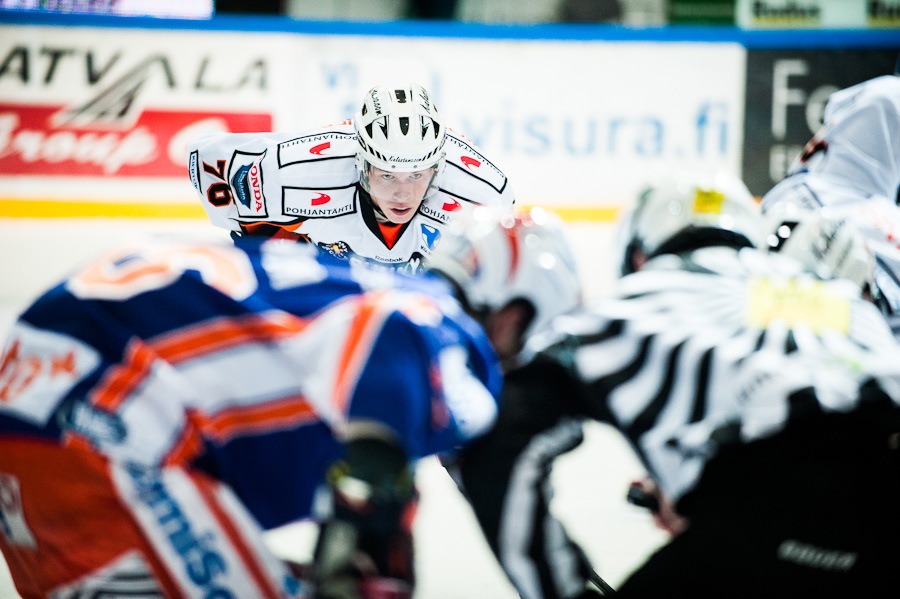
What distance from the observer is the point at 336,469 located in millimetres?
1508

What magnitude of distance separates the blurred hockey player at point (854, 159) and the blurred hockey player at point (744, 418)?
1729 millimetres

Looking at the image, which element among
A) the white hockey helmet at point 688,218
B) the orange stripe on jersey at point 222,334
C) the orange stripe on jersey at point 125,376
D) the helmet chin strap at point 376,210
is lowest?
the helmet chin strap at point 376,210

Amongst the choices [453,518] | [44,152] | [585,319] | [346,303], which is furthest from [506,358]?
[44,152]

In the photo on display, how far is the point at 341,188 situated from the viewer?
4.11 metres

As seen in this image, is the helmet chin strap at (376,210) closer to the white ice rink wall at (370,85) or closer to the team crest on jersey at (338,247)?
the team crest on jersey at (338,247)

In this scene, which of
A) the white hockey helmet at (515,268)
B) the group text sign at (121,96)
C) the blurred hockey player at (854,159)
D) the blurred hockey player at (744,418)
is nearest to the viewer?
the blurred hockey player at (744,418)

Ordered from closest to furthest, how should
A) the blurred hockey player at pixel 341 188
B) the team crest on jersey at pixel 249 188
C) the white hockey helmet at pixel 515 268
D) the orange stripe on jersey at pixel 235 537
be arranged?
the orange stripe on jersey at pixel 235 537, the white hockey helmet at pixel 515 268, the blurred hockey player at pixel 341 188, the team crest on jersey at pixel 249 188

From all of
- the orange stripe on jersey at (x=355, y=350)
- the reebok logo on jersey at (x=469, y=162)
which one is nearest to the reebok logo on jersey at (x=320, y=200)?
the reebok logo on jersey at (x=469, y=162)

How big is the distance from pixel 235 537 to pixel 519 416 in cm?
54

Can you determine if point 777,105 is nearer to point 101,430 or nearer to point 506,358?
point 506,358

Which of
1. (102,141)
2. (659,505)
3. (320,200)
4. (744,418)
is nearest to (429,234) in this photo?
(320,200)

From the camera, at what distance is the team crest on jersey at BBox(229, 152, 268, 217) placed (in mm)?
4078

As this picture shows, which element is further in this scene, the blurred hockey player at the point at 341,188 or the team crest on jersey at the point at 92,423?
the blurred hockey player at the point at 341,188

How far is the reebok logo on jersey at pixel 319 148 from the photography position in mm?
4145
